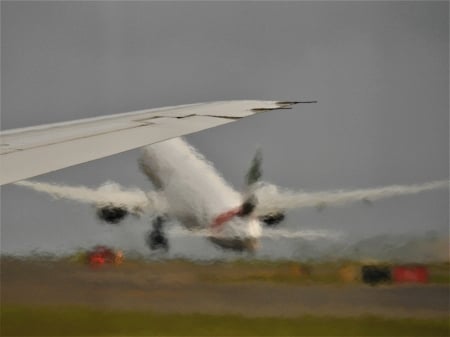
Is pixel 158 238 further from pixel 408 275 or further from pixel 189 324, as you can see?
pixel 408 275

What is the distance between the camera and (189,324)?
1.31 metres

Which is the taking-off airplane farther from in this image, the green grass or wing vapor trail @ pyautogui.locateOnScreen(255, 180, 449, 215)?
the green grass

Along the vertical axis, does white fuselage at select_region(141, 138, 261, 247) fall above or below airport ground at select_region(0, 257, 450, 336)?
above

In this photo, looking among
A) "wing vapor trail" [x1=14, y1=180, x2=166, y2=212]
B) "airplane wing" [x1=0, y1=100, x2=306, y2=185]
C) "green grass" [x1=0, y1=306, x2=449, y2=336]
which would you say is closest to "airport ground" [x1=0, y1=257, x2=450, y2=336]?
"green grass" [x1=0, y1=306, x2=449, y2=336]

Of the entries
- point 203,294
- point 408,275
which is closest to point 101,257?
point 203,294

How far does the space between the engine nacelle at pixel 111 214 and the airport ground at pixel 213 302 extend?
88mm

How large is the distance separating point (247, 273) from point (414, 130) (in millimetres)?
440

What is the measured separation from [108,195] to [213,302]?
0.30 metres

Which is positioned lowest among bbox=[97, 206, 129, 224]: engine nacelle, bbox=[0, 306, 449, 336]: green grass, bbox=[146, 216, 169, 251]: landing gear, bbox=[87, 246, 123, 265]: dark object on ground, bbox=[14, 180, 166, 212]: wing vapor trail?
bbox=[0, 306, 449, 336]: green grass

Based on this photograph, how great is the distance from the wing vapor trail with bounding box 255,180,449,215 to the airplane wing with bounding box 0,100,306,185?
49 centimetres

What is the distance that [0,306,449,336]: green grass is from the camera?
→ 1307mm

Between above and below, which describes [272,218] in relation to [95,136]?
above

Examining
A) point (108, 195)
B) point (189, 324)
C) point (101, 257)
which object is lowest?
point (189, 324)

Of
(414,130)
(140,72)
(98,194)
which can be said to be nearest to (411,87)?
(414,130)
